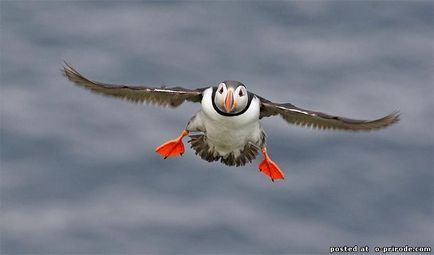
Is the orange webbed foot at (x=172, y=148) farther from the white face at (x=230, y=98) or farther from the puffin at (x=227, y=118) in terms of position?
the white face at (x=230, y=98)

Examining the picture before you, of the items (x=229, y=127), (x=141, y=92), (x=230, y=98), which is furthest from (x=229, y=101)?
(x=141, y=92)

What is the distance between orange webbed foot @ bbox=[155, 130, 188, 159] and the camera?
2045 cm

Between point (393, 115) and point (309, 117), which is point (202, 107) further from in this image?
point (393, 115)

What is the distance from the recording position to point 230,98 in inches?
717

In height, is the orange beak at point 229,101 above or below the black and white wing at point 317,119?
below

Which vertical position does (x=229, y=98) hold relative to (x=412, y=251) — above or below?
above

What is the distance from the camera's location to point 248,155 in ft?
66.4

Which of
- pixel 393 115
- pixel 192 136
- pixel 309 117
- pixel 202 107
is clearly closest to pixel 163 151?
pixel 192 136

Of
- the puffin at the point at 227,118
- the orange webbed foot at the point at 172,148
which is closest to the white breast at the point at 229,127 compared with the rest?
the puffin at the point at 227,118

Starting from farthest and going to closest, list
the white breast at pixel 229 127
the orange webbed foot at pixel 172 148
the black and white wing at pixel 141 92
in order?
the orange webbed foot at pixel 172 148 < the black and white wing at pixel 141 92 < the white breast at pixel 229 127

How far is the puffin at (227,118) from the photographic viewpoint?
61.0 feet

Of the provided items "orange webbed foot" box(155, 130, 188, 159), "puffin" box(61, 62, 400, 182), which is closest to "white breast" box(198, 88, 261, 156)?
"puffin" box(61, 62, 400, 182)

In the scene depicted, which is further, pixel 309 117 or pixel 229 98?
pixel 309 117

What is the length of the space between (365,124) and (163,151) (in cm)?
453
